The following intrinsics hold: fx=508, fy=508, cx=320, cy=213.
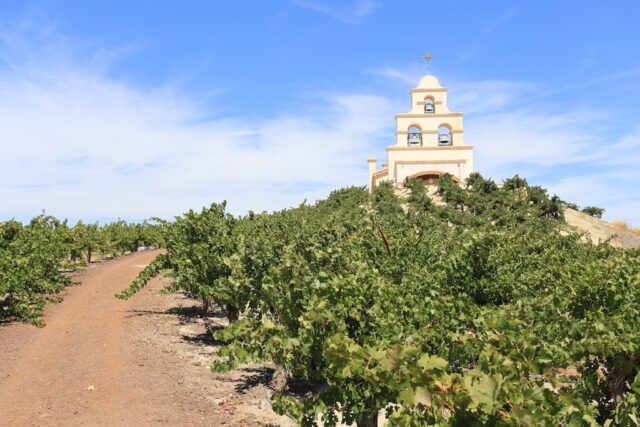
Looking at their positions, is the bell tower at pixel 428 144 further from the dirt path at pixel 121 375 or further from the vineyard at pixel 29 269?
the dirt path at pixel 121 375

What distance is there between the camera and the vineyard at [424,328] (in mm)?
4012

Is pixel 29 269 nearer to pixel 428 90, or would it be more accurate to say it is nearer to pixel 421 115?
pixel 421 115

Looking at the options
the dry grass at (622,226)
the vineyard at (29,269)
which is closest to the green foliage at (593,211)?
the dry grass at (622,226)

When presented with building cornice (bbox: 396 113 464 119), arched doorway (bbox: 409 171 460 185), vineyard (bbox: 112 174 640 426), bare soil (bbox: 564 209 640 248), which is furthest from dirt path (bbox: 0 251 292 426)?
building cornice (bbox: 396 113 464 119)

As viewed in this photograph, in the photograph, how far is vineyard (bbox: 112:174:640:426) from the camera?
13.2ft

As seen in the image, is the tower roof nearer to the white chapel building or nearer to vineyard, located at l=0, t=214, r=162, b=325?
the white chapel building

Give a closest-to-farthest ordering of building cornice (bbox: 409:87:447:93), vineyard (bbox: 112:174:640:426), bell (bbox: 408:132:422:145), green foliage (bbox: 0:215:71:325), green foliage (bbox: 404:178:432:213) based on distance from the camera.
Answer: vineyard (bbox: 112:174:640:426), green foliage (bbox: 0:215:71:325), green foliage (bbox: 404:178:432:213), bell (bbox: 408:132:422:145), building cornice (bbox: 409:87:447:93)


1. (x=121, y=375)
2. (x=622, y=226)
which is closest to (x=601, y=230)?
(x=622, y=226)

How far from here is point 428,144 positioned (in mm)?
49594

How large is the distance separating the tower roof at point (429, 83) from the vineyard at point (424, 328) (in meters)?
36.7

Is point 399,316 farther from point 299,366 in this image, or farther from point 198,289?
point 198,289

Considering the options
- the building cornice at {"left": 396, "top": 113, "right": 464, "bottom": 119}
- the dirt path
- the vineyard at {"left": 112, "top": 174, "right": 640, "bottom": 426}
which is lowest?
the dirt path

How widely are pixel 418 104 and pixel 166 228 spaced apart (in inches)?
1449

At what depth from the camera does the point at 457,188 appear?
40.8m
